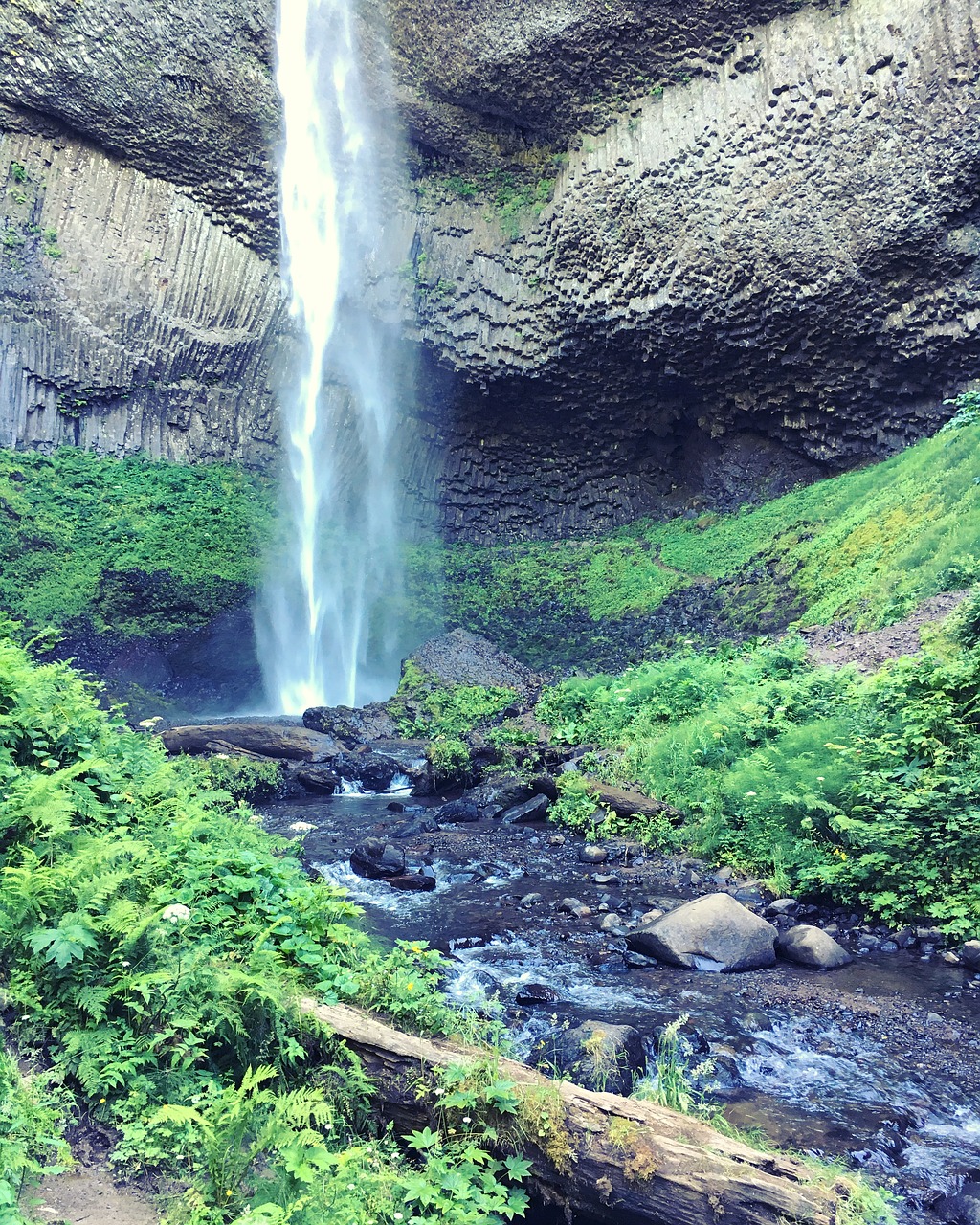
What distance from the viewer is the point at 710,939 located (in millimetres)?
6328

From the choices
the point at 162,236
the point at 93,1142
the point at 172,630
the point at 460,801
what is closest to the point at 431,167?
the point at 162,236

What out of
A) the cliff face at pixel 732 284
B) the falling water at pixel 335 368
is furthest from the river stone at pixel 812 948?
the cliff face at pixel 732 284

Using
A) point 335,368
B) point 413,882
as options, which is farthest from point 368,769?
point 335,368

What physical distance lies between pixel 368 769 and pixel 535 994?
698cm

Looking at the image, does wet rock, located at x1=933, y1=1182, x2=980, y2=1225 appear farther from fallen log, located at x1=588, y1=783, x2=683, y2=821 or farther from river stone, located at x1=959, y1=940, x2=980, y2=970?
fallen log, located at x1=588, y1=783, x2=683, y2=821

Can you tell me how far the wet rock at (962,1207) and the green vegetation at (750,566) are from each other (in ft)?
27.2

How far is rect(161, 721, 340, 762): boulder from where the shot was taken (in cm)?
1305

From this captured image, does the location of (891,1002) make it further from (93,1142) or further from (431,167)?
(431,167)

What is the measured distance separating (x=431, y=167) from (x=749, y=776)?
72.4 ft

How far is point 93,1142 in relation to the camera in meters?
3.08

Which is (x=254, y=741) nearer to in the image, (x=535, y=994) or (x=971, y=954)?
(x=535, y=994)

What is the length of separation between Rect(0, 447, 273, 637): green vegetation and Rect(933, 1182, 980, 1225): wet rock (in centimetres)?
1837

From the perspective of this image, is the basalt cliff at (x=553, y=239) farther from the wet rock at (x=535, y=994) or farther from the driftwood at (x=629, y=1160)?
the driftwood at (x=629, y=1160)

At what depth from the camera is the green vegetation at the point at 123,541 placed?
19.5 meters
